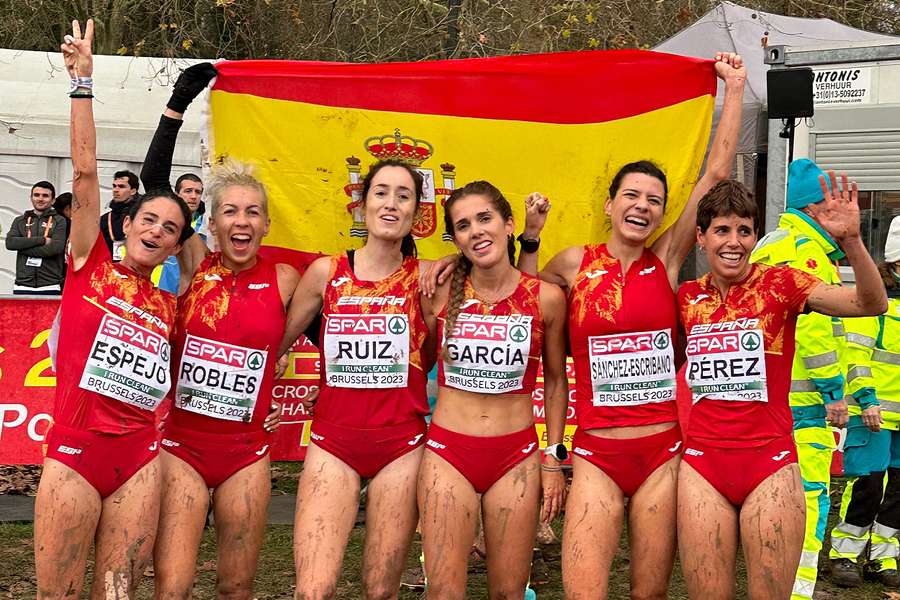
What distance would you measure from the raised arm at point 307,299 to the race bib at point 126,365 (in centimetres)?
59

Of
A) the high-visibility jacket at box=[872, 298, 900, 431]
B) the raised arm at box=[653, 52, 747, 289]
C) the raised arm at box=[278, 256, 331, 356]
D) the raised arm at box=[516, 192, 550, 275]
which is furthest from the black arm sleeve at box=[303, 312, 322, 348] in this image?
the high-visibility jacket at box=[872, 298, 900, 431]

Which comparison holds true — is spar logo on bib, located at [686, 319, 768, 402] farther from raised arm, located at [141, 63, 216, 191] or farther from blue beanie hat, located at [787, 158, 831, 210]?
raised arm, located at [141, 63, 216, 191]

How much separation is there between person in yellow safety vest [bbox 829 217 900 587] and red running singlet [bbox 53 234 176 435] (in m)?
4.23

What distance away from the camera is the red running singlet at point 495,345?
4.54 metres

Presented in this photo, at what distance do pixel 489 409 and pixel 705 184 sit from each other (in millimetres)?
1455

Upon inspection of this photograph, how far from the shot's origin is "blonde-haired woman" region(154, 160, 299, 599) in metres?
4.51

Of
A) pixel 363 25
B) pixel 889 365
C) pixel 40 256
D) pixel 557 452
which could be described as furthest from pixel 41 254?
pixel 889 365

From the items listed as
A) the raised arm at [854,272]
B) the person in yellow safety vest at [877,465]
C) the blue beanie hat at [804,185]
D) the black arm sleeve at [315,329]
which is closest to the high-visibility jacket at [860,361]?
the person in yellow safety vest at [877,465]

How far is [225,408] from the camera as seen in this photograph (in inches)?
182

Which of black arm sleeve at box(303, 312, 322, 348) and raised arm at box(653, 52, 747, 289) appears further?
black arm sleeve at box(303, 312, 322, 348)

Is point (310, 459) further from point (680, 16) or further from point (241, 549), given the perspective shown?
point (680, 16)

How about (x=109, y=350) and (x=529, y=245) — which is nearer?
(x=109, y=350)

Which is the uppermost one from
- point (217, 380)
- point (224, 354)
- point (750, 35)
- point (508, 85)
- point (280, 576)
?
point (750, 35)

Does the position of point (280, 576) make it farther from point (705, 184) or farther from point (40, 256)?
point (40, 256)
